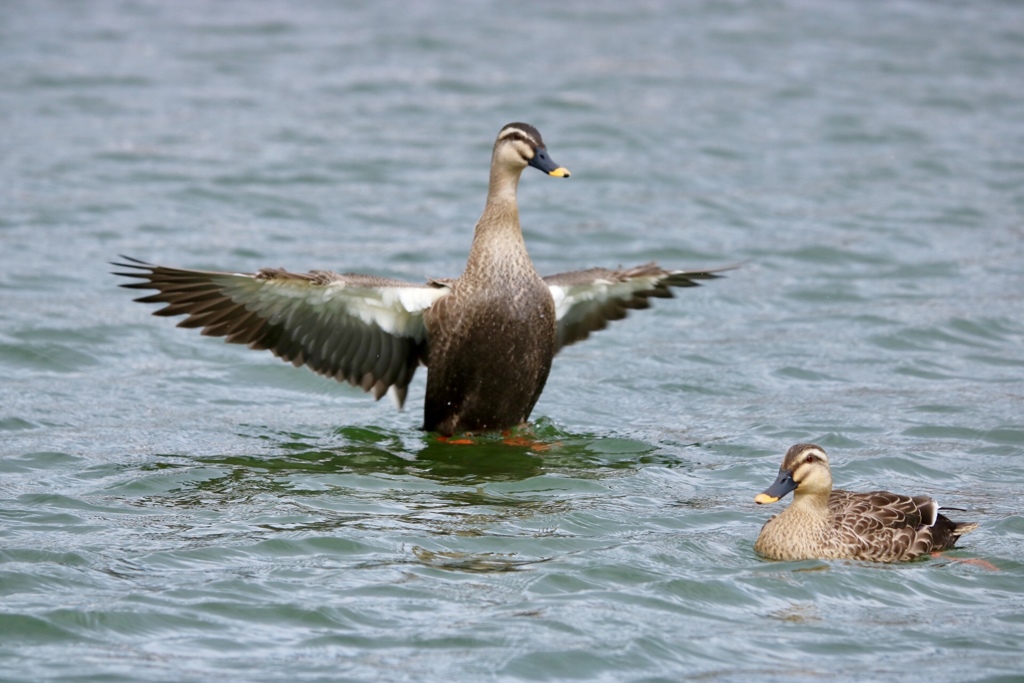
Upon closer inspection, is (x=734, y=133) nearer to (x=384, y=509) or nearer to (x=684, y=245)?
(x=684, y=245)

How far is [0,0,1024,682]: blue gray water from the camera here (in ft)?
22.6

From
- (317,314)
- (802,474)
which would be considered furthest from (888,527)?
(317,314)

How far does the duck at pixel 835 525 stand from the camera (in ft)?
25.2

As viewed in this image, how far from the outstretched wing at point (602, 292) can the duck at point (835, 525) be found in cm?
229

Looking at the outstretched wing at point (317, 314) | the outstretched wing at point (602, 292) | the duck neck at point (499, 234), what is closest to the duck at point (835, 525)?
the outstretched wing at point (602, 292)

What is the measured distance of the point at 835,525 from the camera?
7840 millimetres

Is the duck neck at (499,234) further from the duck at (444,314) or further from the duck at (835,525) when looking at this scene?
the duck at (835,525)

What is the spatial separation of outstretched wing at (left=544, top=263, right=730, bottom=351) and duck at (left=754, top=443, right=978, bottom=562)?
229 cm

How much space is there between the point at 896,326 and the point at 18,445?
710 centimetres

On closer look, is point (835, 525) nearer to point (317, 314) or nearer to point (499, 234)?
point (499, 234)

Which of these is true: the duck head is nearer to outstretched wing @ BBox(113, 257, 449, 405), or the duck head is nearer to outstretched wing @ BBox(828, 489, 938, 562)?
outstretched wing @ BBox(828, 489, 938, 562)

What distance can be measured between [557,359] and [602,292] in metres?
2.31

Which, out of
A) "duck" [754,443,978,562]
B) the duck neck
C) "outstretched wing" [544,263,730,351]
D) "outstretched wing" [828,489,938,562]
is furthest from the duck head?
the duck neck

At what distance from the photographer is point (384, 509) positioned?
845cm
